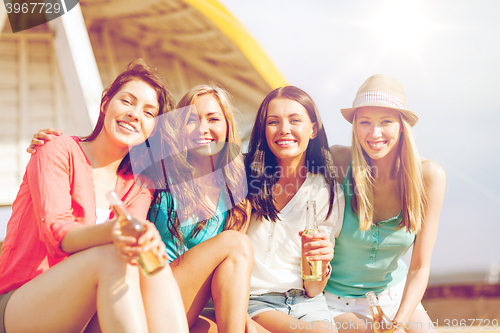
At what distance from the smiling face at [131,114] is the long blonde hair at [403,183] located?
130cm

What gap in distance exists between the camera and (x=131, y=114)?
5.99 feet

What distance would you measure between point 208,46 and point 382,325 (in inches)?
216

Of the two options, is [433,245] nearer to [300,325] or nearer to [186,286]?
[300,325]

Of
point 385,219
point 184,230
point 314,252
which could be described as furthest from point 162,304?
point 385,219

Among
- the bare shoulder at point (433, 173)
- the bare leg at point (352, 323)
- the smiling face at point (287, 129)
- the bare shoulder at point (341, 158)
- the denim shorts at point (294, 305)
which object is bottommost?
the bare leg at point (352, 323)

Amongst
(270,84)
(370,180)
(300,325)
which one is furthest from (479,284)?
(300,325)

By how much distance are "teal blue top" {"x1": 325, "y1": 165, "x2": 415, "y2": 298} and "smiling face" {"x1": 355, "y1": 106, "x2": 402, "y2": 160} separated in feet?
1.37

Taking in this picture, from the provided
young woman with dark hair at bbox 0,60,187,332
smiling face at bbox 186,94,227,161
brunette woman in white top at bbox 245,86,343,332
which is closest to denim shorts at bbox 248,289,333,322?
brunette woman in white top at bbox 245,86,343,332

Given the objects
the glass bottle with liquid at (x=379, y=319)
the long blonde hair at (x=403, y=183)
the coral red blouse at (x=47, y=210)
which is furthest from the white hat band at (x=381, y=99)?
the coral red blouse at (x=47, y=210)

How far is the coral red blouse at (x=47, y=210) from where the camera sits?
142cm

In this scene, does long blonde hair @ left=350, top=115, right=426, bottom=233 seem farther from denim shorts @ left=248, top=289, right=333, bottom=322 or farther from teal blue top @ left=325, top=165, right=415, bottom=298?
denim shorts @ left=248, top=289, right=333, bottom=322

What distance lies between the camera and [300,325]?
1769 millimetres

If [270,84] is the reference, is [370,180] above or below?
below

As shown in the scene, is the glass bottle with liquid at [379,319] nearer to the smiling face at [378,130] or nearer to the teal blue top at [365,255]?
the teal blue top at [365,255]
